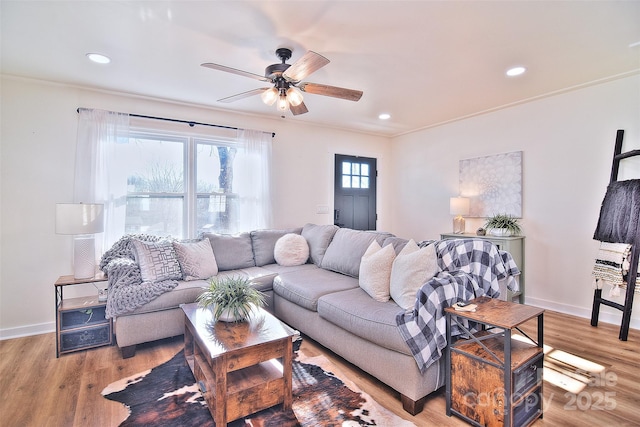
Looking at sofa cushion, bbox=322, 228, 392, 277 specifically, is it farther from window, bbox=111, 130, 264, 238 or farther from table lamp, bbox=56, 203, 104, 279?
table lamp, bbox=56, 203, 104, 279

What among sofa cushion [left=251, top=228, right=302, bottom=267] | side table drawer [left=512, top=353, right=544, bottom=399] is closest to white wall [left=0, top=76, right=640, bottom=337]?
sofa cushion [left=251, top=228, right=302, bottom=267]

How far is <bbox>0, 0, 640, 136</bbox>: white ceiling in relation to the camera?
6.61ft

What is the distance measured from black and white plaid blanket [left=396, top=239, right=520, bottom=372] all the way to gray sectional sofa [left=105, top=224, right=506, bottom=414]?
3.3 inches

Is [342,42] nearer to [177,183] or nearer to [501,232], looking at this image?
[177,183]

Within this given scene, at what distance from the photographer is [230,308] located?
2.03m

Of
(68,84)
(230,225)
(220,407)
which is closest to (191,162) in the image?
(230,225)

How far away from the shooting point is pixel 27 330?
3.12m

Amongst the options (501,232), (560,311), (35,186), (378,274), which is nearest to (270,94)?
(378,274)

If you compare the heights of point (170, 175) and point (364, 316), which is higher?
point (170, 175)

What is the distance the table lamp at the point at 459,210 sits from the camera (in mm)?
4332

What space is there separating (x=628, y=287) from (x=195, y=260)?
4.23 m

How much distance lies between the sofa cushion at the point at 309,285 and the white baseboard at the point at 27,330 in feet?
7.69

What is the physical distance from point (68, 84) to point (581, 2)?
4.49 metres

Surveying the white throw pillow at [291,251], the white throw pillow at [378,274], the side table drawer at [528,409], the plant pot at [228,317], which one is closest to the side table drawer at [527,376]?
the side table drawer at [528,409]
